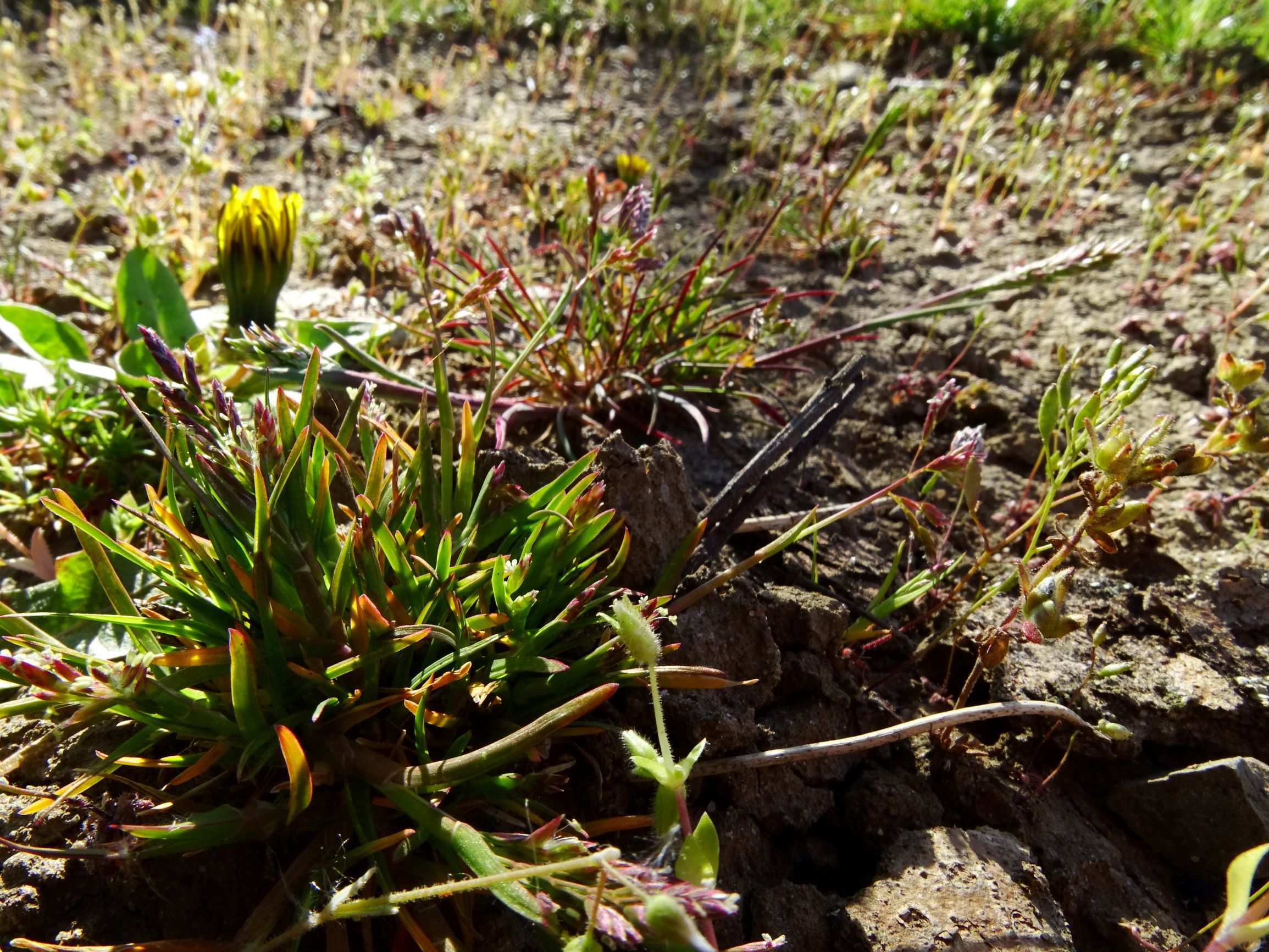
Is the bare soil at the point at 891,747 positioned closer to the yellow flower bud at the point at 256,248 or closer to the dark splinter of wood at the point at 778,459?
the dark splinter of wood at the point at 778,459

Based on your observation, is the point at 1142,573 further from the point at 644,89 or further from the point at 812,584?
the point at 644,89

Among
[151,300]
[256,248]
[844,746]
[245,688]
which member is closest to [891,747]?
[844,746]

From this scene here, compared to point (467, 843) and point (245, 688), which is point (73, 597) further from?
point (467, 843)

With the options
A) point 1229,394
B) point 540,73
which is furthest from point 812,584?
point 540,73

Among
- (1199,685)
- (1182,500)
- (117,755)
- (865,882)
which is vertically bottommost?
(865,882)

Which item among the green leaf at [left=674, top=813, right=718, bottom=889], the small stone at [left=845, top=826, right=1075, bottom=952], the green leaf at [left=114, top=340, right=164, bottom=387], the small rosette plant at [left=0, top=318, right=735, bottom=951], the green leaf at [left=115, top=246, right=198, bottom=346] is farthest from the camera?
the green leaf at [left=115, top=246, right=198, bottom=346]

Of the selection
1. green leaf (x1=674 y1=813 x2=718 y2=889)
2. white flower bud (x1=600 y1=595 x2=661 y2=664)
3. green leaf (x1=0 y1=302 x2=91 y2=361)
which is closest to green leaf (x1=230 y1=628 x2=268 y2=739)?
white flower bud (x1=600 y1=595 x2=661 y2=664)

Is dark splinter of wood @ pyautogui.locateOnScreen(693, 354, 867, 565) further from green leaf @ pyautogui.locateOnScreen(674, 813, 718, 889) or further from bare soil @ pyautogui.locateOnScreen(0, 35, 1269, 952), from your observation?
green leaf @ pyautogui.locateOnScreen(674, 813, 718, 889)
